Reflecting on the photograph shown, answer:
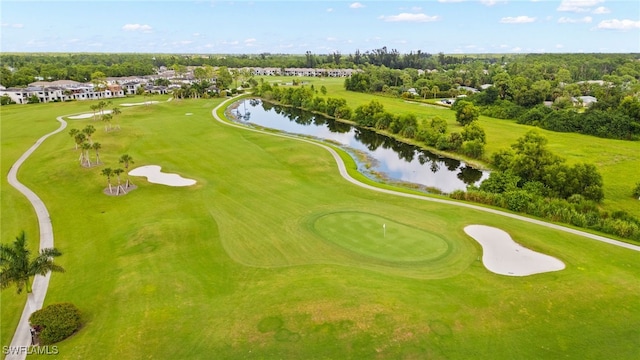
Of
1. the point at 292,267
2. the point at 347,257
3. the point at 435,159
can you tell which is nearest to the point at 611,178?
the point at 435,159

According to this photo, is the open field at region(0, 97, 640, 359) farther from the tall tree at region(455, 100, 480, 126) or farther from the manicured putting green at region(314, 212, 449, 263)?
the tall tree at region(455, 100, 480, 126)

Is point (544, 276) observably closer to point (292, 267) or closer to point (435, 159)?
point (292, 267)

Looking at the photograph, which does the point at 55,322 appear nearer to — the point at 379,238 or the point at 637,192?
the point at 379,238

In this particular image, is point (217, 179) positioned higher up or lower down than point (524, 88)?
lower down

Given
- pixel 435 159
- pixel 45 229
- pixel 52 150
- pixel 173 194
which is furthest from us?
pixel 435 159

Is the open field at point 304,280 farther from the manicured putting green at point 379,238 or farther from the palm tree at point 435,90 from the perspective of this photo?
the palm tree at point 435,90

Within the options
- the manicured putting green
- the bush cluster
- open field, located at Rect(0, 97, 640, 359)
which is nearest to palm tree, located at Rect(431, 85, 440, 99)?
the bush cluster
